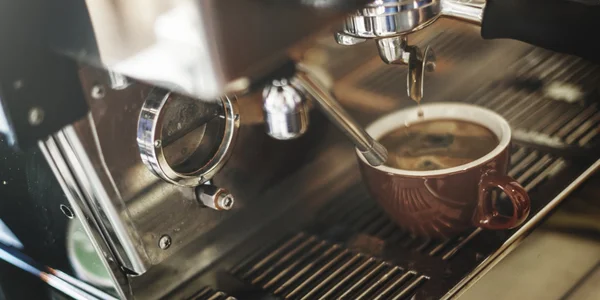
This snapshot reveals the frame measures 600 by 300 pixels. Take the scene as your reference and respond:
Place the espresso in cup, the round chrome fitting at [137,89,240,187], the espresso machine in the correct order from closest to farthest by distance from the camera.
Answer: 1. the espresso machine
2. the round chrome fitting at [137,89,240,187]
3. the espresso in cup

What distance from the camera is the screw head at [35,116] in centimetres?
37

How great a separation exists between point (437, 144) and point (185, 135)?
0.67 ft

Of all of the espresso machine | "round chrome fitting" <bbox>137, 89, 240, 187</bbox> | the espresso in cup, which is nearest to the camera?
the espresso machine

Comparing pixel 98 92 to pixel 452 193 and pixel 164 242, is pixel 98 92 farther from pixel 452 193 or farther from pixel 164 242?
pixel 452 193

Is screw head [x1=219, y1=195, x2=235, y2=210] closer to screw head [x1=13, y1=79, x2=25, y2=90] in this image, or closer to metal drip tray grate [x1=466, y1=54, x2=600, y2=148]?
screw head [x1=13, y1=79, x2=25, y2=90]

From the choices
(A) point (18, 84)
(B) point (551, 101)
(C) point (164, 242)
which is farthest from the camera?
(B) point (551, 101)

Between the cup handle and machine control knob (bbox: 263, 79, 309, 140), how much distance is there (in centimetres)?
17

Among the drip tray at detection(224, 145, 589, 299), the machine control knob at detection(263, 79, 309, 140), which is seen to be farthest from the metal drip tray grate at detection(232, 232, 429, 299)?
the machine control knob at detection(263, 79, 309, 140)

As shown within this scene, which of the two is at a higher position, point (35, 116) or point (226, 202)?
point (35, 116)

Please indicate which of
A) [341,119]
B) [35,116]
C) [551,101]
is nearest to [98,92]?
[35,116]

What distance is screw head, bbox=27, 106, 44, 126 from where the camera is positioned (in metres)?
0.37

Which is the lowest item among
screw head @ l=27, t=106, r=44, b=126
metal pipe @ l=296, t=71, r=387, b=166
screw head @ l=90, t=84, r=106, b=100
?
metal pipe @ l=296, t=71, r=387, b=166

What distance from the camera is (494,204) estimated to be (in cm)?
51

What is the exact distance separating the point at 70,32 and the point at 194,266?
8.8 inches
